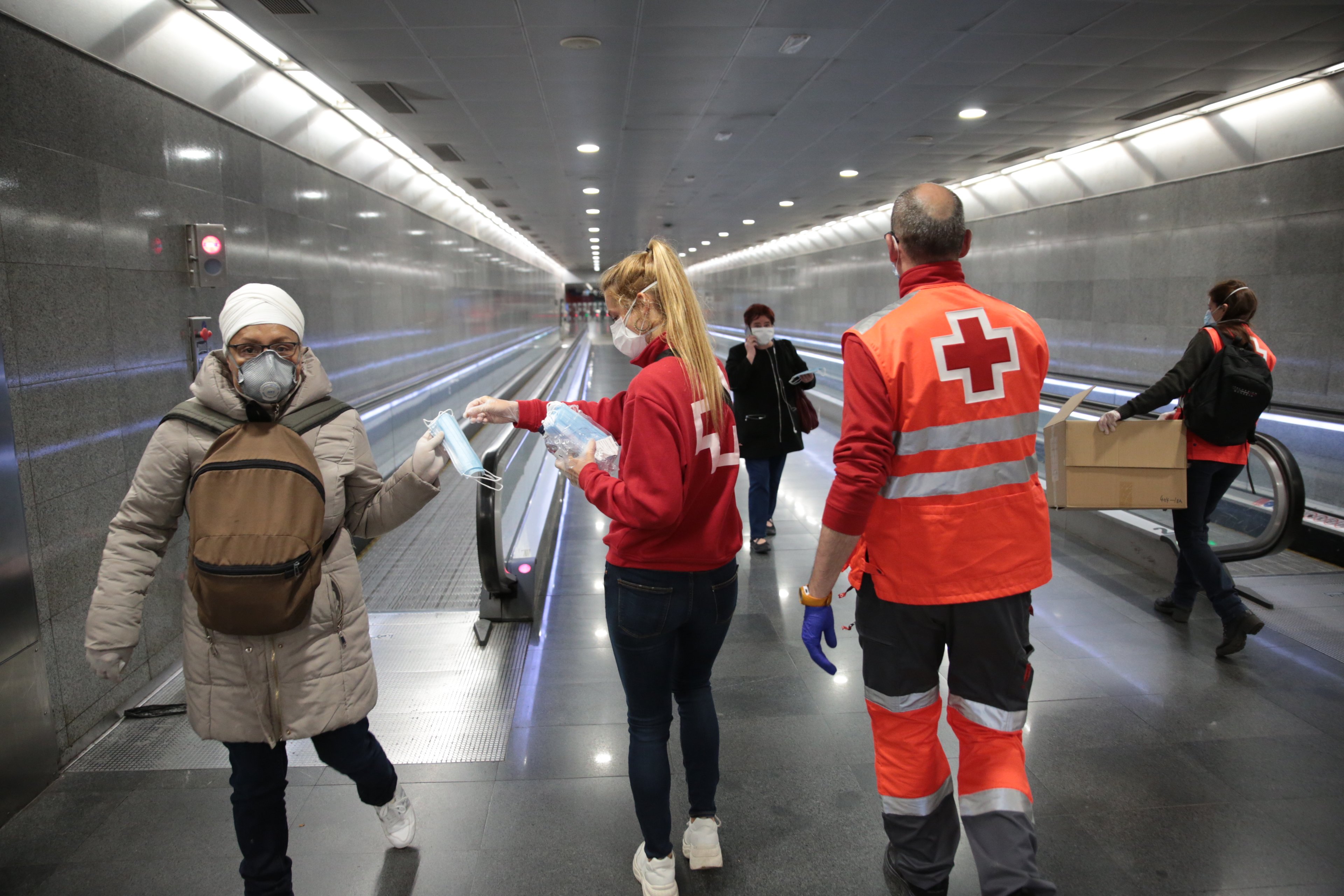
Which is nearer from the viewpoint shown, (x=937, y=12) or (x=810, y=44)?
(x=937, y=12)

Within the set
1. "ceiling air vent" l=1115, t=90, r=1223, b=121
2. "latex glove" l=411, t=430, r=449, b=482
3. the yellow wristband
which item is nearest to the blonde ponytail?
the yellow wristband

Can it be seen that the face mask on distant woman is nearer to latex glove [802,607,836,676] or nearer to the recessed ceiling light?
the recessed ceiling light

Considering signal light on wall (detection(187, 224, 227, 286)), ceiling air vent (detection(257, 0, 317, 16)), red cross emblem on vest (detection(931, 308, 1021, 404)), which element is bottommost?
red cross emblem on vest (detection(931, 308, 1021, 404))

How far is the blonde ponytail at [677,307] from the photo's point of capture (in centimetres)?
213

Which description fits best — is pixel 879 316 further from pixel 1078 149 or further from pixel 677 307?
pixel 1078 149

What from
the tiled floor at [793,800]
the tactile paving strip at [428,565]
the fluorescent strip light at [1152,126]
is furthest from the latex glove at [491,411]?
the fluorescent strip light at [1152,126]

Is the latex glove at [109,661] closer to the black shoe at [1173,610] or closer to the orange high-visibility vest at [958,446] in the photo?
the orange high-visibility vest at [958,446]

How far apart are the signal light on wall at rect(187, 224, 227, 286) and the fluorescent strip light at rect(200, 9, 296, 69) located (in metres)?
1.73

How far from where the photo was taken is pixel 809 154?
1069 centimetres

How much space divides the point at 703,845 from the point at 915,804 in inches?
27.3

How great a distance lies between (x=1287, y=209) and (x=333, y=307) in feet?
31.4

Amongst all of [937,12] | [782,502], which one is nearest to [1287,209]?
[937,12]

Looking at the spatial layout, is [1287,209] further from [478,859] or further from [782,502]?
[478,859]

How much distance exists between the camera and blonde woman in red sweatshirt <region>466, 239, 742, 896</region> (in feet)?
6.62
